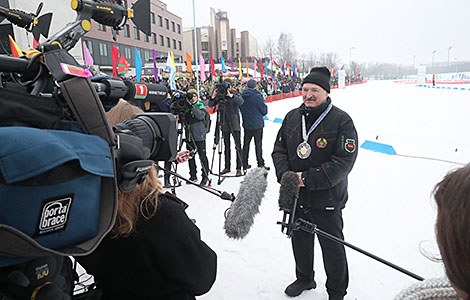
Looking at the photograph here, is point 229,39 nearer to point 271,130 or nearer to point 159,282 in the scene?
point 271,130

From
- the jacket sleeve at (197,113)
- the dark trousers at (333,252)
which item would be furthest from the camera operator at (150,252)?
the jacket sleeve at (197,113)

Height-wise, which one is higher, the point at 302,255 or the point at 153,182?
the point at 153,182

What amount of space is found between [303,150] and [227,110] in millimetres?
3721

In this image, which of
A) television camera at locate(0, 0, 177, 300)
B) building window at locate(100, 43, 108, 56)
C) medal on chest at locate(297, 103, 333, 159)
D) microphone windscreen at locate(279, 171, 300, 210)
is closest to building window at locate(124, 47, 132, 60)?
building window at locate(100, 43, 108, 56)

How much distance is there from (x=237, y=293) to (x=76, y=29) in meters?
2.50

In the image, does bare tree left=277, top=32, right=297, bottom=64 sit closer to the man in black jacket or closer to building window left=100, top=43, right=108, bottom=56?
building window left=100, top=43, right=108, bottom=56

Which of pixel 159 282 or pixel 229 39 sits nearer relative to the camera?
pixel 159 282

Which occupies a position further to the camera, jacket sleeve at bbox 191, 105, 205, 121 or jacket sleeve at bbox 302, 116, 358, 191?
jacket sleeve at bbox 191, 105, 205, 121

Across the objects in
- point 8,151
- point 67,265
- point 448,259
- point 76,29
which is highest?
point 76,29

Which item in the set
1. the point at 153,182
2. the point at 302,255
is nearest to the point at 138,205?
the point at 153,182

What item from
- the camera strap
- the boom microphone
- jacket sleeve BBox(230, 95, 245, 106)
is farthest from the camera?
jacket sleeve BBox(230, 95, 245, 106)

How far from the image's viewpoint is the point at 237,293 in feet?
9.17

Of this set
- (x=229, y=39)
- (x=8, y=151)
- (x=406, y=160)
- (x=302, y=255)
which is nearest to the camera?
(x=8, y=151)

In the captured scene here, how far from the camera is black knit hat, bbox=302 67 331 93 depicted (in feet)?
8.30
